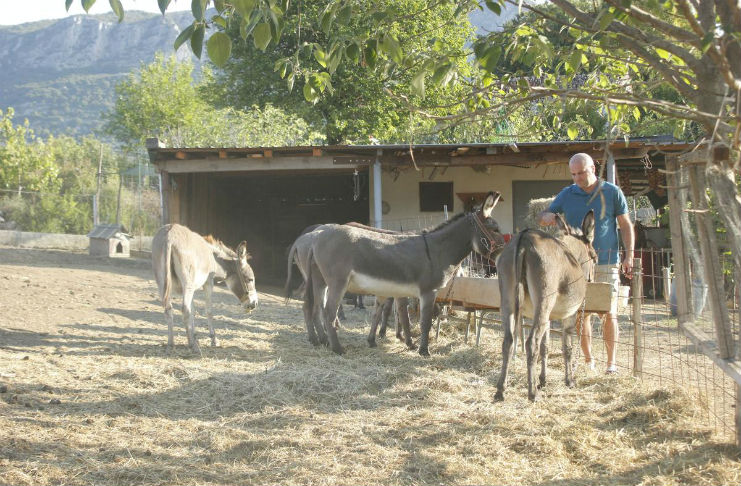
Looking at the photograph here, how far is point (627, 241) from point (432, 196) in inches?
372

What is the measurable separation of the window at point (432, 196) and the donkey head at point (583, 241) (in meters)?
9.34

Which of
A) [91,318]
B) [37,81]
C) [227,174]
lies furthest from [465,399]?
[37,81]

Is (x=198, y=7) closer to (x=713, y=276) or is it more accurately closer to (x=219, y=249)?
(x=713, y=276)

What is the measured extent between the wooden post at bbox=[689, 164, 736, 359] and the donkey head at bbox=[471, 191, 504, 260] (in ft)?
10.9

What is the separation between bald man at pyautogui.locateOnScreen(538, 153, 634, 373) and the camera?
5723 millimetres

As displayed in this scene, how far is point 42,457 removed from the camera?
3.76 metres

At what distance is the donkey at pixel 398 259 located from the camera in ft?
23.8

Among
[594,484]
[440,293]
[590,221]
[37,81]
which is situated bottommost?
[594,484]

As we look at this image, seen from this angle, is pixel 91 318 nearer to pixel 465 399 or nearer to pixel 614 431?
pixel 465 399

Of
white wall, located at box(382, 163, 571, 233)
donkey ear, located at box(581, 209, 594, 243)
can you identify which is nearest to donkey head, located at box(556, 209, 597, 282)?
donkey ear, located at box(581, 209, 594, 243)

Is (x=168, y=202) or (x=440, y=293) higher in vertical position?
(x=168, y=202)

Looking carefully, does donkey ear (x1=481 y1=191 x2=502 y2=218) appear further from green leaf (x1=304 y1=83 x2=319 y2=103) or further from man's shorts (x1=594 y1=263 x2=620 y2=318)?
green leaf (x1=304 y1=83 x2=319 y2=103)

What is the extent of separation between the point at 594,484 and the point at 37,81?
137193 mm

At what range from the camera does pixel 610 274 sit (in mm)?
5945
